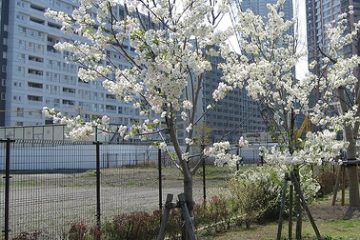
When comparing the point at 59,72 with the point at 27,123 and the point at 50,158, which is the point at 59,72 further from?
the point at 50,158

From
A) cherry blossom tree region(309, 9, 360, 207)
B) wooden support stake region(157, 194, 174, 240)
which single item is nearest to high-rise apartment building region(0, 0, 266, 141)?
cherry blossom tree region(309, 9, 360, 207)

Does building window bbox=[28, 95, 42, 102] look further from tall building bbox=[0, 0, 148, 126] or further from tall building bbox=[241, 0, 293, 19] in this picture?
tall building bbox=[241, 0, 293, 19]

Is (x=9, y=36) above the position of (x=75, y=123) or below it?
above

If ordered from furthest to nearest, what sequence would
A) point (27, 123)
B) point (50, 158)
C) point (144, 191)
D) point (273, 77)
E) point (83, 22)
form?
point (27, 123)
point (144, 191)
point (50, 158)
point (273, 77)
point (83, 22)

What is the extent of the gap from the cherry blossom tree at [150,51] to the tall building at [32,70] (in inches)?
2902

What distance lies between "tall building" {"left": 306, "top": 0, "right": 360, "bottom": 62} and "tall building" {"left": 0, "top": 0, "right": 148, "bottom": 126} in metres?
63.9

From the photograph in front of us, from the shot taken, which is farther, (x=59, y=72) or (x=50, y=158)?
(x=59, y=72)

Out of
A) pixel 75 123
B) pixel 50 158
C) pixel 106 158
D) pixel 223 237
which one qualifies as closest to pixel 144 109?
pixel 75 123

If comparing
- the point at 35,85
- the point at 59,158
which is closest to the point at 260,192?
the point at 59,158

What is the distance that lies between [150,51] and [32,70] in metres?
88.5

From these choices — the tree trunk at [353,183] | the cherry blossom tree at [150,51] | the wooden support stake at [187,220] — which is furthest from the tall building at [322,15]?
the wooden support stake at [187,220]

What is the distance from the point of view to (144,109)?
6.44 meters

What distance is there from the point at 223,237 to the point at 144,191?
1040 centimetres

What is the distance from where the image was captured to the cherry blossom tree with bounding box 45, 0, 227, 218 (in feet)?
18.4
